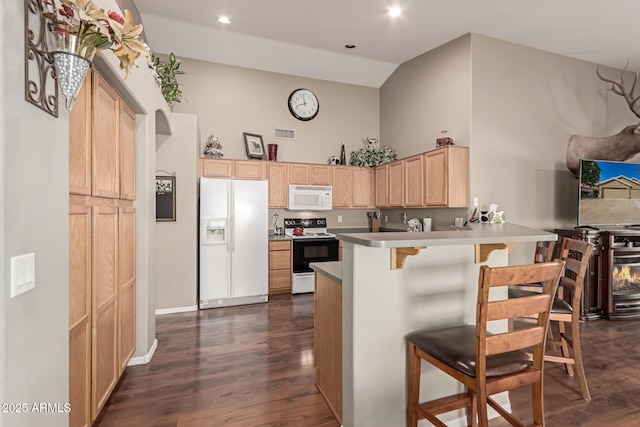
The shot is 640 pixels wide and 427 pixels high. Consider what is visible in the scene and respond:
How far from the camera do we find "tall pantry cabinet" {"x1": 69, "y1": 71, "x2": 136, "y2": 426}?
1586 millimetres

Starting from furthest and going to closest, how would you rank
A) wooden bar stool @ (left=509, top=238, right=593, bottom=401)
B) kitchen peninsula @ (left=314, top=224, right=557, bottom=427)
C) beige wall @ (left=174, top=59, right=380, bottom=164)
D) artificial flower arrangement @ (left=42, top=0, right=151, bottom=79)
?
1. beige wall @ (left=174, top=59, right=380, bottom=164)
2. wooden bar stool @ (left=509, top=238, right=593, bottom=401)
3. kitchen peninsula @ (left=314, top=224, right=557, bottom=427)
4. artificial flower arrangement @ (left=42, top=0, right=151, bottom=79)

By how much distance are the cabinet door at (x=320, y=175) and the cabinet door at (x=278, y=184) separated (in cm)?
44

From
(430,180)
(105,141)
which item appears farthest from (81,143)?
(430,180)

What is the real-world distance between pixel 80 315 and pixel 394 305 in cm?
167

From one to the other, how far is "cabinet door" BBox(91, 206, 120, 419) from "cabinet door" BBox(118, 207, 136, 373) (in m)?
0.09

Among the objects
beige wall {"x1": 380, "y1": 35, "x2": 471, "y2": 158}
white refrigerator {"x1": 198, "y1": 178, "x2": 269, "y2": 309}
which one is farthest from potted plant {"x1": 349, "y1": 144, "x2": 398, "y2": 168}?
white refrigerator {"x1": 198, "y1": 178, "x2": 269, "y2": 309}

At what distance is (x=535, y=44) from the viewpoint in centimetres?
423

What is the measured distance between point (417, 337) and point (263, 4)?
3851 mm

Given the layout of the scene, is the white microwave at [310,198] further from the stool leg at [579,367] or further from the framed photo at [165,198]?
the stool leg at [579,367]

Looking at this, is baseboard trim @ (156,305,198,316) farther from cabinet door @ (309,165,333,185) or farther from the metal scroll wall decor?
the metal scroll wall decor

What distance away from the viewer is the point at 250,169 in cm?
496

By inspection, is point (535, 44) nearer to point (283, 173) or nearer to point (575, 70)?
point (575, 70)

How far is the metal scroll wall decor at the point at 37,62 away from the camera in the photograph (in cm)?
104

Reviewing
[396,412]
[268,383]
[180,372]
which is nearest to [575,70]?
[396,412]
